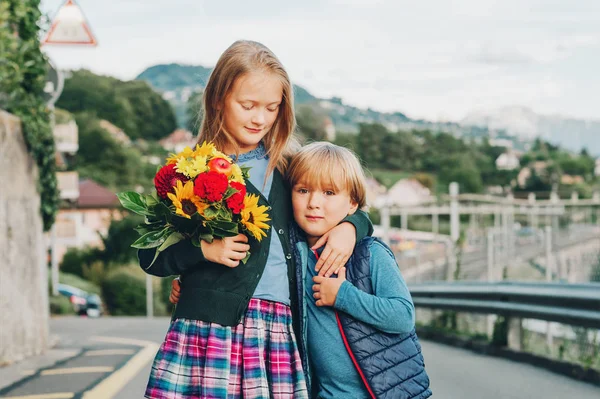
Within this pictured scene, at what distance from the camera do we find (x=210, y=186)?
2865mm

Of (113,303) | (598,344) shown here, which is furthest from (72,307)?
(598,344)

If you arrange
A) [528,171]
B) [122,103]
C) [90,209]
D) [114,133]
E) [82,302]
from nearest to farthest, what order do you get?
1. [82,302]
2. [90,209]
3. [114,133]
4. [528,171]
5. [122,103]

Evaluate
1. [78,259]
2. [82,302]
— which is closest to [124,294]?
[78,259]

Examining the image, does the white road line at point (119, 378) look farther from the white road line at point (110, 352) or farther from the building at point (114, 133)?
the building at point (114, 133)

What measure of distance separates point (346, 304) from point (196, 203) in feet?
2.10

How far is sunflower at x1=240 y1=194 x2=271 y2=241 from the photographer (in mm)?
2967

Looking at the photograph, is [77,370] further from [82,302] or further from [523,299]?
[82,302]

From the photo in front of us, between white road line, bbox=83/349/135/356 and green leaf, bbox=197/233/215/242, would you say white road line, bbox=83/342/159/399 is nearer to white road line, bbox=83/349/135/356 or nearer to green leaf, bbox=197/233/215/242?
white road line, bbox=83/349/135/356

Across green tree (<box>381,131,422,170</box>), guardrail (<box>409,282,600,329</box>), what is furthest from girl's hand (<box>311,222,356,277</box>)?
green tree (<box>381,131,422,170</box>)

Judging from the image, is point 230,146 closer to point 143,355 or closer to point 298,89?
point 298,89

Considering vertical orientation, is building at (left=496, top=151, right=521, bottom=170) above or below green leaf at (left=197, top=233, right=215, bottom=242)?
above

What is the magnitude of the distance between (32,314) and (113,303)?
127ft

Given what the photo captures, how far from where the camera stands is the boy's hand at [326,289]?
124 inches

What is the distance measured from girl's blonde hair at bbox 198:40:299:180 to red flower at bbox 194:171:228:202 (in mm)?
464
